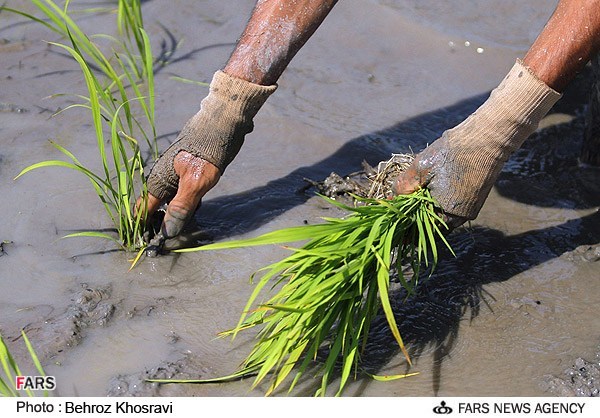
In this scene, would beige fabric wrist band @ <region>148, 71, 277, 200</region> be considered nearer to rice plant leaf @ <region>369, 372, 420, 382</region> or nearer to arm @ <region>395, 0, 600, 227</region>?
arm @ <region>395, 0, 600, 227</region>

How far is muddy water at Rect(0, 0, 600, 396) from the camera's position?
256 centimetres

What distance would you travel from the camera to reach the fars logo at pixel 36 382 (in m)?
2.37

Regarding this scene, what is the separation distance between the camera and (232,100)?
9.15 ft

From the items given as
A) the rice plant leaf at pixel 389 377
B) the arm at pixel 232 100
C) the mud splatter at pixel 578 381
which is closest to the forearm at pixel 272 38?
the arm at pixel 232 100

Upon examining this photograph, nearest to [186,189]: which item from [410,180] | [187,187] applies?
[187,187]

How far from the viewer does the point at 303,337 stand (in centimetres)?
237

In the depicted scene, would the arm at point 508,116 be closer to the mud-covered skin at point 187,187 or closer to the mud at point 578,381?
the mud at point 578,381

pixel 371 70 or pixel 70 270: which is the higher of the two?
pixel 371 70

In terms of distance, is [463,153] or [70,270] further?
[70,270]

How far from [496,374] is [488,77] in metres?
1.88

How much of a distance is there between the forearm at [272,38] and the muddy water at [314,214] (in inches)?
22.7

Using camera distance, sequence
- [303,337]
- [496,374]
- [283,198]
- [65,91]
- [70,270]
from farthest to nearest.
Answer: [65,91] < [283,198] < [70,270] < [496,374] < [303,337]

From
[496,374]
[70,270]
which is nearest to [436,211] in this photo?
[496,374]

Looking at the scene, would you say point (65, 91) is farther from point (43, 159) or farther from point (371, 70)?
point (371, 70)
